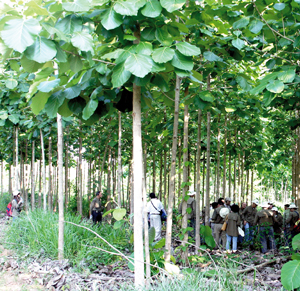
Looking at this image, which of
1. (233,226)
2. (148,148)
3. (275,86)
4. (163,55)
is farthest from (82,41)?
(148,148)

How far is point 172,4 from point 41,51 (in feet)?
4.23

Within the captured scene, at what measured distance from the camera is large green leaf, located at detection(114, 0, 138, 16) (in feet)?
8.85

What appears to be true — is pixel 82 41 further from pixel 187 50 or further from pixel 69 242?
pixel 69 242

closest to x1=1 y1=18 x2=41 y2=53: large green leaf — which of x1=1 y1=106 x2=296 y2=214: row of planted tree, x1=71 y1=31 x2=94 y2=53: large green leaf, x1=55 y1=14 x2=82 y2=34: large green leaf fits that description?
x1=71 y1=31 x2=94 y2=53: large green leaf

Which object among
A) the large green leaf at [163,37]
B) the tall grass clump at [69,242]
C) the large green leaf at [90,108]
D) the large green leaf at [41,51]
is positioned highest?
the large green leaf at [163,37]

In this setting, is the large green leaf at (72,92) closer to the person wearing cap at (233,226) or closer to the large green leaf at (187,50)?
the large green leaf at (187,50)

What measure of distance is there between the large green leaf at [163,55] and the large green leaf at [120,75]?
0.29m

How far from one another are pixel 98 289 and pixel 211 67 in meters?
3.73

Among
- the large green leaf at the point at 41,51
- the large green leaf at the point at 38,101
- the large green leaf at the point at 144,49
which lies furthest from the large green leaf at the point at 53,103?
the large green leaf at the point at 144,49

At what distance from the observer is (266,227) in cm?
888

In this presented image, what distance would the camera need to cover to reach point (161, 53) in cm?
278

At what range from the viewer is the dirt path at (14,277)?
4.76 metres

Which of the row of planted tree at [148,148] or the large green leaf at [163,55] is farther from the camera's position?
the row of planted tree at [148,148]

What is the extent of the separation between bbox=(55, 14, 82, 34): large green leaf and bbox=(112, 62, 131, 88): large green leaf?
20.6 inches
